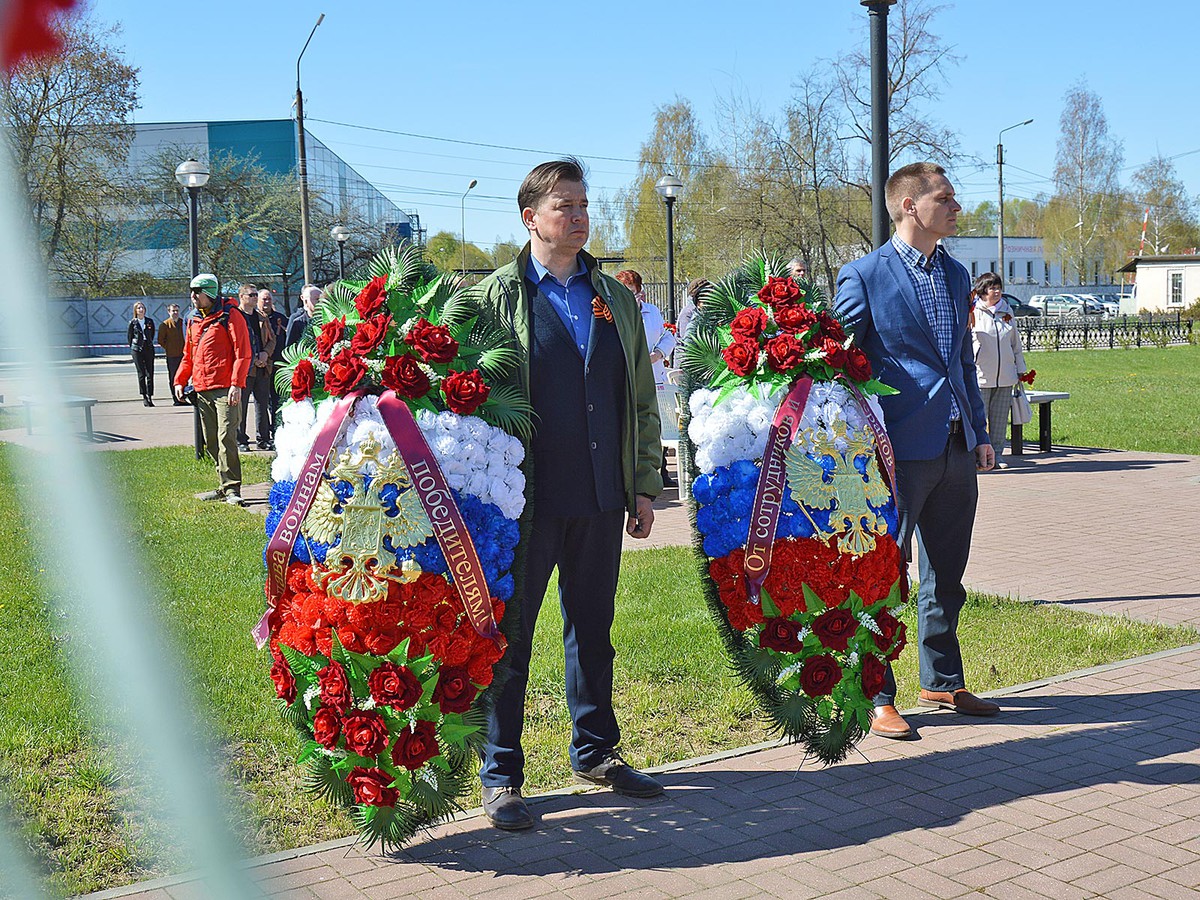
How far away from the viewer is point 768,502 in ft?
15.6

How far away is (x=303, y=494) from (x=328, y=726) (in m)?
0.73

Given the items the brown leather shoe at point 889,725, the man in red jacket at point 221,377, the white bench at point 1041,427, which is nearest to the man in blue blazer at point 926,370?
the brown leather shoe at point 889,725

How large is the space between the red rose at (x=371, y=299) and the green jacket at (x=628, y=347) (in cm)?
40

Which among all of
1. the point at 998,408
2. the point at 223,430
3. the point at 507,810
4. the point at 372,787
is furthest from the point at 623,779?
the point at 998,408

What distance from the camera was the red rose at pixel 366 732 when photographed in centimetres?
391

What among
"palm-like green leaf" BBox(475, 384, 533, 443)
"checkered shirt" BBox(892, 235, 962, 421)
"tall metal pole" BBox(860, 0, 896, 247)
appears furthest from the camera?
"tall metal pole" BBox(860, 0, 896, 247)

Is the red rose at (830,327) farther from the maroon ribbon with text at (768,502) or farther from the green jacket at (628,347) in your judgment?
the green jacket at (628,347)

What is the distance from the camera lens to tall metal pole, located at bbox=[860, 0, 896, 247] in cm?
680

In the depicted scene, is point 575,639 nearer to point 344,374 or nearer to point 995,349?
point 344,374

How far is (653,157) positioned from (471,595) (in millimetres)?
55866

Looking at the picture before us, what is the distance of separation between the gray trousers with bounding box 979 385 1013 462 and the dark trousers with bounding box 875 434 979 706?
803 cm

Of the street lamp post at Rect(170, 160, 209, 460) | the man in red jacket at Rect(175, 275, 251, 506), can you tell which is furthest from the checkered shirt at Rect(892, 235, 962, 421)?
the man in red jacket at Rect(175, 275, 251, 506)

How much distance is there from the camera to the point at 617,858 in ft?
13.5

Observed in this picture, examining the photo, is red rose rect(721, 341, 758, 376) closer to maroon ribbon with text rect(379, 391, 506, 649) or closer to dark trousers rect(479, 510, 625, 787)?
dark trousers rect(479, 510, 625, 787)
